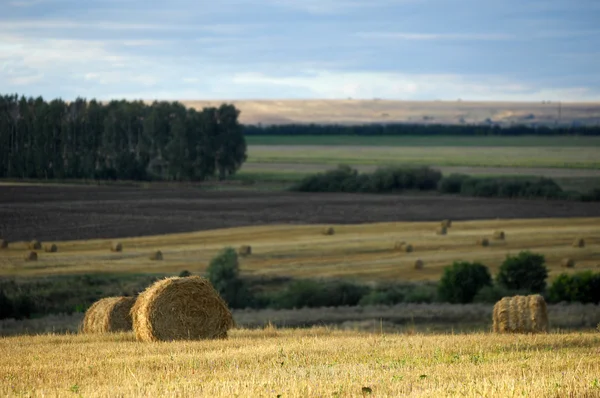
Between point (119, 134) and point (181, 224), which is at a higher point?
point (119, 134)

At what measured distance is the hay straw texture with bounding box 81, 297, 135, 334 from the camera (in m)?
16.9

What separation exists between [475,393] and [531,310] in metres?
9.42

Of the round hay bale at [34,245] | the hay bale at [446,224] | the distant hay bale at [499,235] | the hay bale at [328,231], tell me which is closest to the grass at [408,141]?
the hay bale at [446,224]

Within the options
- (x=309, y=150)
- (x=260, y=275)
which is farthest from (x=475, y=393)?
(x=309, y=150)

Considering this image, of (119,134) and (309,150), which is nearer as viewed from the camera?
(119,134)

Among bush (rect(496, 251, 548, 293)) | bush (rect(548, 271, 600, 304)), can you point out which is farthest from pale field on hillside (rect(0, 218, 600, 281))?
bush (rect(548, 271, 600, 304))

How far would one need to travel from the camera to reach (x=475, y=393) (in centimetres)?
872

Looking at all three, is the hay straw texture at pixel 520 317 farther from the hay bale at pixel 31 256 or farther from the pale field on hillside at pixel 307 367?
the hay bale at pixel 31 256

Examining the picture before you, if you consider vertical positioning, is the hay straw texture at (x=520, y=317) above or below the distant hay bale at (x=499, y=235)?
above

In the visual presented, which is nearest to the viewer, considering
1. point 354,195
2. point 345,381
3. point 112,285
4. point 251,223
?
point 345,381

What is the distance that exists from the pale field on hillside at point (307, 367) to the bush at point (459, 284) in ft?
55.2

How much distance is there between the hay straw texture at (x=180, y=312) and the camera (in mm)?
15617

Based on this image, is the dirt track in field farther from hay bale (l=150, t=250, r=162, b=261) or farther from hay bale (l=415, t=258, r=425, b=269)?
hay bale (l=415, t=258, r=425, b=269)

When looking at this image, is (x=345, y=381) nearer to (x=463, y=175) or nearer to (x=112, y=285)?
(x=112, y=285)
